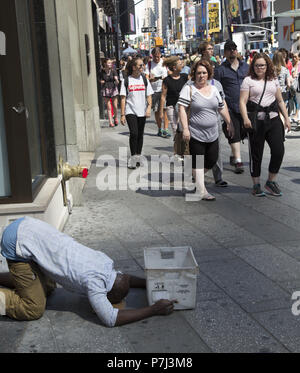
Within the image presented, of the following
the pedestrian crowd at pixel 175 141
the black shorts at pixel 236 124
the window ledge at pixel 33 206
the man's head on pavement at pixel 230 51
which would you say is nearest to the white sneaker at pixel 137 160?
the pedestrian crowd at pixel 175 141

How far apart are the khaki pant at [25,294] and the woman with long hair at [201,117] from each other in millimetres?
3713

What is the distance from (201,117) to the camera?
7391mm

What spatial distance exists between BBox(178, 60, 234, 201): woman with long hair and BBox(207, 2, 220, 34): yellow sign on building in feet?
353

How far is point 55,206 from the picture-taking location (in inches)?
239

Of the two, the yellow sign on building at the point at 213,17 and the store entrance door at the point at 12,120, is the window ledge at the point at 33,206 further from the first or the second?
the yellow sign on building at the point at 213,17

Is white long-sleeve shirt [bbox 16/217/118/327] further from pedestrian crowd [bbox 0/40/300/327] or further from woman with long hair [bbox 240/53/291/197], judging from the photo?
woman with long hair [bbox 240/53/291/197]

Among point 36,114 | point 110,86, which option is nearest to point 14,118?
point 36,114

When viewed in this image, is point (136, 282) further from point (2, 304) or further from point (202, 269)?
point (2, 304)

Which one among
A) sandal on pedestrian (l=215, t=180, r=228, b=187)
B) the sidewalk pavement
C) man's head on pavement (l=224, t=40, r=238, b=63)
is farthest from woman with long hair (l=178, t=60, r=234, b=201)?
man's head on pavement (l=224, t=40, r=238, b=63)

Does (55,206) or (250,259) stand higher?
(55,206)

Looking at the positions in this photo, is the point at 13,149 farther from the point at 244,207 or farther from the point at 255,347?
the point at 244,207

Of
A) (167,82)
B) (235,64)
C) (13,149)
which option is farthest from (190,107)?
(167,82)

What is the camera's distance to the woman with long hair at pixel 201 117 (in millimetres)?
7312
